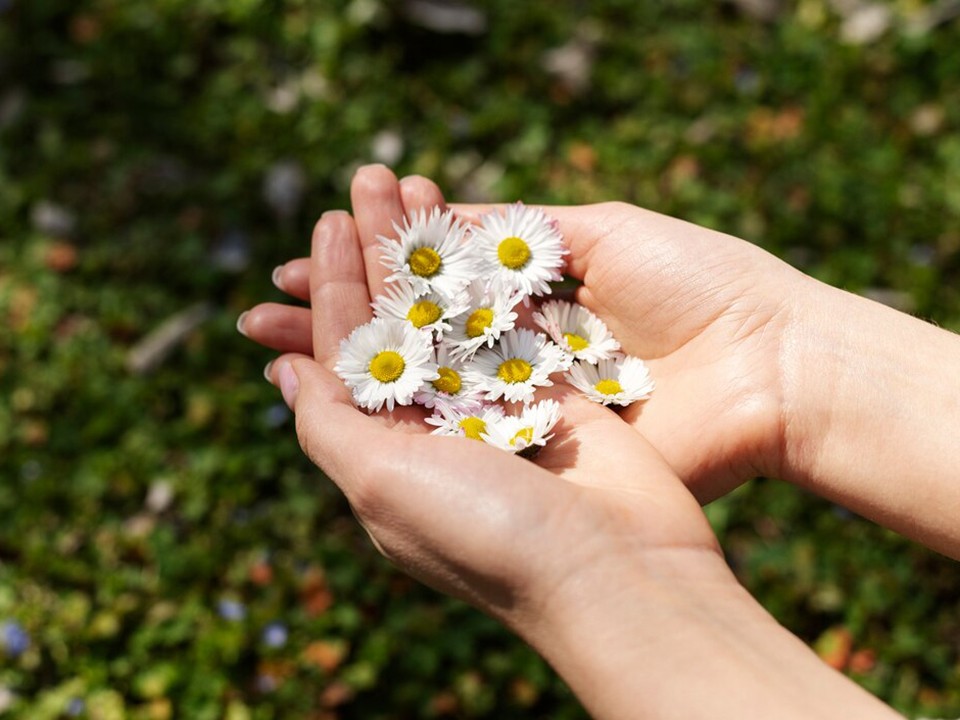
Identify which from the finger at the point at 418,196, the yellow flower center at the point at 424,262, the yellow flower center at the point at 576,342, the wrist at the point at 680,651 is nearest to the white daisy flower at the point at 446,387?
the yellow flower center at the point at 424,262

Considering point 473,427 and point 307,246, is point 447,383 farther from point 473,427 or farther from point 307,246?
point 307,246

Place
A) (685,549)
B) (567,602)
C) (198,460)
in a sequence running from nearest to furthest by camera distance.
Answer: (567,602) → (685,549) → (198,460)

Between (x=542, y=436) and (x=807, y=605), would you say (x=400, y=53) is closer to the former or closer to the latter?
(x=542, y=436)

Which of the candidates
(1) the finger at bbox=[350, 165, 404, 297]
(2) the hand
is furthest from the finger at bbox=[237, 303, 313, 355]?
(1) the finger at bbox=[350, 165, 404, 297]

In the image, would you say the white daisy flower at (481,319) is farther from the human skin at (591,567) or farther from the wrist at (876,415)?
the wrist at (876,415)

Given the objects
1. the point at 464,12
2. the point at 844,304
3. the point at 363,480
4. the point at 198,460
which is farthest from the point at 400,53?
the point at 363,480

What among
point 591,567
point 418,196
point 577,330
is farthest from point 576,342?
point 591,567

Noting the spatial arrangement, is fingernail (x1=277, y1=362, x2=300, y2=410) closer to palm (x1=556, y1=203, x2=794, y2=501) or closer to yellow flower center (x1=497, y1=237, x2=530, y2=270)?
yellow flower center (x1=497, y1=237, x2=530, y2=270)
